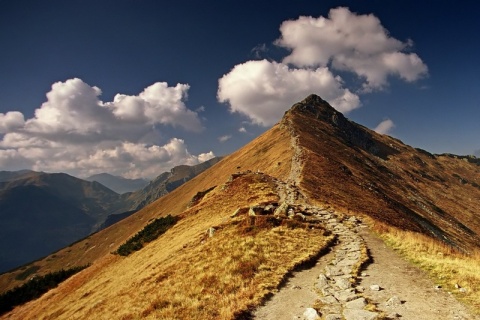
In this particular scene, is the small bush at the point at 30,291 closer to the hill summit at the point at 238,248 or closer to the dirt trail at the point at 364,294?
the hill summit at the point at 238,248

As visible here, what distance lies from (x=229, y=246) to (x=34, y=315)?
34934 millimetres

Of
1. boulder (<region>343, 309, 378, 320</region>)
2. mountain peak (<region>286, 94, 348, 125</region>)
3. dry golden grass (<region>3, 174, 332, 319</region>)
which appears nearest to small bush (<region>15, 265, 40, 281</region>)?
mountain peak (<region>286, 94, 348, 125</region>)

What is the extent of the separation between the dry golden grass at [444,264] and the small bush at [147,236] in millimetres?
31748

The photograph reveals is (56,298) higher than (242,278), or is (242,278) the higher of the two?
(242,278)

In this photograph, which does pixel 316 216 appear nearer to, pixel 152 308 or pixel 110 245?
pixel 152 308

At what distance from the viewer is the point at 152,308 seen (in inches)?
660

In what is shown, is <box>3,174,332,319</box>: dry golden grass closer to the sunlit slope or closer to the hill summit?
the hill summit

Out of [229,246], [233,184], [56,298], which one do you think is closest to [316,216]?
[229,246]

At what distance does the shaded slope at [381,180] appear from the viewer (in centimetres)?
5134

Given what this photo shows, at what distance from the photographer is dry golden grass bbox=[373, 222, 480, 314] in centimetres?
1473

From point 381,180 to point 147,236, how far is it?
6857cm

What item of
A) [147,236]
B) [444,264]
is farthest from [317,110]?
[444,264]

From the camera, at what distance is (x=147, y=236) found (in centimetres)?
4981

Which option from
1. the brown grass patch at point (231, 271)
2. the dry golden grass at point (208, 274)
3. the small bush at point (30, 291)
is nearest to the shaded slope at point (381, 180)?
the dry golden grass at point (208, 274)
